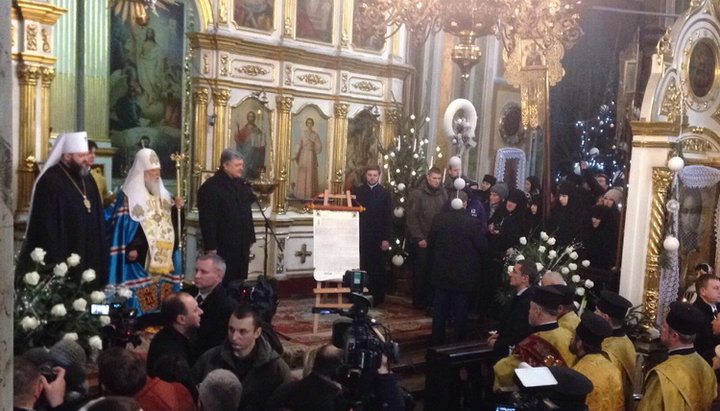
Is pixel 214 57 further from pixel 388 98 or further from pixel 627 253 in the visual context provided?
pixel 627 253

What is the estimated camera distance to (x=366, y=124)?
1130 centimetres

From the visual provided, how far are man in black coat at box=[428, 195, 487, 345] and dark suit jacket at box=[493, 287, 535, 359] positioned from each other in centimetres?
189

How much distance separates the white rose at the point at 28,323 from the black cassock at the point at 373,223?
4.58 metres

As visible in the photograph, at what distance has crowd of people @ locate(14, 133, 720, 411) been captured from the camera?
342 centimetres

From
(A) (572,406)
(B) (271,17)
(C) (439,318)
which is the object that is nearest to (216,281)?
(A) (572,406)

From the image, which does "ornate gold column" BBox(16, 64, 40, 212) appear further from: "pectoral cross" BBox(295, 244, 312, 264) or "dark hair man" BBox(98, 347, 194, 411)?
"dark hair man" BBox(98, 347, 194, 411)

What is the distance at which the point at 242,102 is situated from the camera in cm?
980

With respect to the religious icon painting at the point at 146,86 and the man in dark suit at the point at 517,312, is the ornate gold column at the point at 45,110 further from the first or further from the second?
the man in dark suit at the point at 517,312

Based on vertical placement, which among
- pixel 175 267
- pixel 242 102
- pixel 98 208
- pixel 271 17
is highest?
pixel 271 17

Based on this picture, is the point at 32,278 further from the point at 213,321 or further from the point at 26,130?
the point at 26,130

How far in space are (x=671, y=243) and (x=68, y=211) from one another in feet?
18.8

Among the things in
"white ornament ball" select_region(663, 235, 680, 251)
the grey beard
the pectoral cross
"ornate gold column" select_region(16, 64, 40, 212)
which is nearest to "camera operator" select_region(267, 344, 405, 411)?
the grey beard

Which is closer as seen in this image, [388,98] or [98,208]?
[98,208]

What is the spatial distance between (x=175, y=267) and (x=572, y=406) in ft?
17.1
